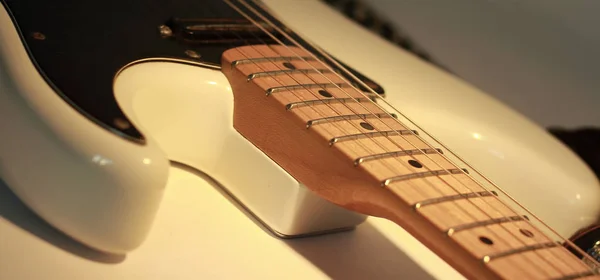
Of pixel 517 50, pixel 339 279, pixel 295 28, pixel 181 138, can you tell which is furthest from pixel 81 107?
pixel 517 50

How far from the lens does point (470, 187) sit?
58 centimetres

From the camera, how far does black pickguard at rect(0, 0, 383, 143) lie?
1.80 feet

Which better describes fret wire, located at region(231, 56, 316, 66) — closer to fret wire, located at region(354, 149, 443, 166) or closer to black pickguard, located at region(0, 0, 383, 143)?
black pickguard, located at region(0, 0, 383, 143)

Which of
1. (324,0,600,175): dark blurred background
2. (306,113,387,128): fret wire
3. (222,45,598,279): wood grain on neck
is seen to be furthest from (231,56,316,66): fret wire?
(324,0,600,175): dark blurred background

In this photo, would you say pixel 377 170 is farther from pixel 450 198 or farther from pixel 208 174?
pixel 208 174

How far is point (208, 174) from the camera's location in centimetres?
70

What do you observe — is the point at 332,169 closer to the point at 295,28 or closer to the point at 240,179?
the point at 240,179

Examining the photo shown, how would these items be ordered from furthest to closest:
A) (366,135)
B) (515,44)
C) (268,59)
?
(515,44) → (268,59) → (366,135)

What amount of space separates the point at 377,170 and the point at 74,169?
0.76 feet

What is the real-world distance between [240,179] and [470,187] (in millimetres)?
219

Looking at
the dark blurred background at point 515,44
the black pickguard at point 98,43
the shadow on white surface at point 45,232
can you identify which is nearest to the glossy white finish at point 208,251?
the shadow on white surface at point 45,232

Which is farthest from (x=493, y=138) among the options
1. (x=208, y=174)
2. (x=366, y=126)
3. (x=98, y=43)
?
(x=98, y=43)

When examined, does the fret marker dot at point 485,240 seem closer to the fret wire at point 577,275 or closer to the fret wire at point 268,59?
the fret wire at point 577,275

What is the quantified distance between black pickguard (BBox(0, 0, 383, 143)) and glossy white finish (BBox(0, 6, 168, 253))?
0.7 inches
